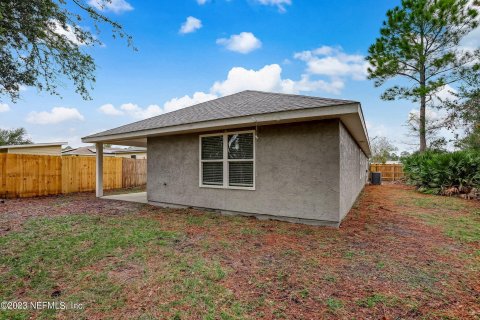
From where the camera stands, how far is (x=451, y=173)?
11.7 meters

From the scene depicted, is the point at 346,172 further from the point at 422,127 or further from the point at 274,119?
the point at 422,127

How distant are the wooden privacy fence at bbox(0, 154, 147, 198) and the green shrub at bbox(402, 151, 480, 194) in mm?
16954

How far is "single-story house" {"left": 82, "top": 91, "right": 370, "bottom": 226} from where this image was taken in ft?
17.8

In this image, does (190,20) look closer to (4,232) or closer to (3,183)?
(4,232)

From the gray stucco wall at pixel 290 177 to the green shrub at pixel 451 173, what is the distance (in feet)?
31.4

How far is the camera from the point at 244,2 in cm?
896

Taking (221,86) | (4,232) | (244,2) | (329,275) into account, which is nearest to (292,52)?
(244,2)

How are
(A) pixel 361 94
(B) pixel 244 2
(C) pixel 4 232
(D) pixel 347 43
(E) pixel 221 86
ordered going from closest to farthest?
(C) pixel 4 232, (B) pixel 244 2, (D) pixel 347 43, (A) pixel 361 94, (E) pixel 221 86

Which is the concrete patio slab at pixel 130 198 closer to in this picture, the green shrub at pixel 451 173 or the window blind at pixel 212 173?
the window blind at pixel 212 173

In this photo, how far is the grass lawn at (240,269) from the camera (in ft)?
8.33

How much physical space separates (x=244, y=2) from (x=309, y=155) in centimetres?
674

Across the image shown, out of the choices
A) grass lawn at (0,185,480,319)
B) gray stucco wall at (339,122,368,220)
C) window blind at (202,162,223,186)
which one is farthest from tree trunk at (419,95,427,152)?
→ window blind at (202,162,223,186)

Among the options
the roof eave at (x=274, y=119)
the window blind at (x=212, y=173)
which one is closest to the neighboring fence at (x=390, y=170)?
the roof eave at (x=274, y=119)

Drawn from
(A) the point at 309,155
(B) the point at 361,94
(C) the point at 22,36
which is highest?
(B) the point at 361,94
